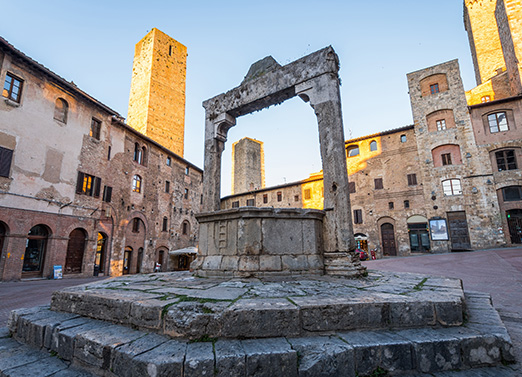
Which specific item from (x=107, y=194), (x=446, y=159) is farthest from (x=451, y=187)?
(x=107, y=194)

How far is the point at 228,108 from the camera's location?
647 cm

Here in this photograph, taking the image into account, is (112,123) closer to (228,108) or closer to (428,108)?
(228,108)

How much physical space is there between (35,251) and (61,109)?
742 centimetres

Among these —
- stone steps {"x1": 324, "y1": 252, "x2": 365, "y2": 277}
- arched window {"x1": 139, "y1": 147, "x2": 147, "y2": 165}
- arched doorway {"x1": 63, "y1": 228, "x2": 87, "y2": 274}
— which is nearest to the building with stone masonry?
arched window {"x1": 139, "y1": 147, "x2": 147, "y2": 165}

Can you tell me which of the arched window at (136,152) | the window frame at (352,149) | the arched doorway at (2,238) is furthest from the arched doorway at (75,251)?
the window frame at (352,149)

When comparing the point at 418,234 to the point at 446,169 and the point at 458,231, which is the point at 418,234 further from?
the point at 446,169

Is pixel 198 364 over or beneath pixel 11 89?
beneath

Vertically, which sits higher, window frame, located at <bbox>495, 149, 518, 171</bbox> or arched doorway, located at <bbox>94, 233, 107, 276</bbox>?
window frame, located at <bbox>495, 149, 518, 171</bbox>

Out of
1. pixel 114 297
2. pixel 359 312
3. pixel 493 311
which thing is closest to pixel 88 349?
pixel 114 297

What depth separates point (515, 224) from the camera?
18.5 metres

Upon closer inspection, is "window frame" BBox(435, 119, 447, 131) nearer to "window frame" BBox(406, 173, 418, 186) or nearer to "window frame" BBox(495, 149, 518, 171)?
"window frame" BBox(495, 149, 518, 171)

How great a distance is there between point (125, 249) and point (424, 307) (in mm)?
19413

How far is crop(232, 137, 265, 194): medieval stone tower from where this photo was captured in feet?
116

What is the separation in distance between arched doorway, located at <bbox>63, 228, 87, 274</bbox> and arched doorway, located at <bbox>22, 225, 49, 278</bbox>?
114 cm
